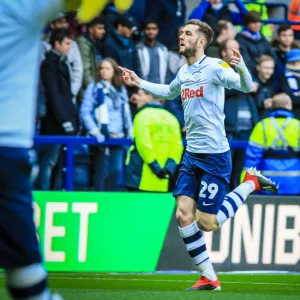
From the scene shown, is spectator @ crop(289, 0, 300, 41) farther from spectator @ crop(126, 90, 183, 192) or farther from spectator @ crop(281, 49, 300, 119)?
spectator @ crop(126, 90, 183, 192)

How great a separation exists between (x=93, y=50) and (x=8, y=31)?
9.32 metres

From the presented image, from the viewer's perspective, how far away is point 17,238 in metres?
4.69

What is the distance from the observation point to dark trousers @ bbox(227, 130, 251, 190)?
13.4m

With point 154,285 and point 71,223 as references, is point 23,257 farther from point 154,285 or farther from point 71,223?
point 71,223

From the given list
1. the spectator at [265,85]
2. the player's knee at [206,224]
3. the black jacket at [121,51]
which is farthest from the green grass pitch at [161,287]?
the black jacket at [121,51]

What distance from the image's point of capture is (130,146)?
1269 cm

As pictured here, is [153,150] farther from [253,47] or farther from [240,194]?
[253,47]

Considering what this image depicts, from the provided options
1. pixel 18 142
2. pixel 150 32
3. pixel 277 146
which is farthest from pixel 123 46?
pixel 18 142

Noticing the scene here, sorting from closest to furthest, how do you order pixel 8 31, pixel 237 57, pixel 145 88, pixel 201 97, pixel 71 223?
1. pixel 8 31
2. pixel 237 57
3. pixel 201 97
4. pixel 145 88
5. pixel 71 223

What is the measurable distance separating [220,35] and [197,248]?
627 cm

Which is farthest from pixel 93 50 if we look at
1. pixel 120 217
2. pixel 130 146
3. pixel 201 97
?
pixel 201 97

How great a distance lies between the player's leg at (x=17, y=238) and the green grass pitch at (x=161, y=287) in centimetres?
345

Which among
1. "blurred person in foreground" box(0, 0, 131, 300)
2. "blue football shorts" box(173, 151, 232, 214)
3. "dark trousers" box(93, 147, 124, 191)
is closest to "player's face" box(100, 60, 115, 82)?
"dark trousers" box(93, 147, 124, 191)

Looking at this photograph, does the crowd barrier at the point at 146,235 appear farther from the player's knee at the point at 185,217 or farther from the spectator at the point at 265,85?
the spectator at the point at 265,85
